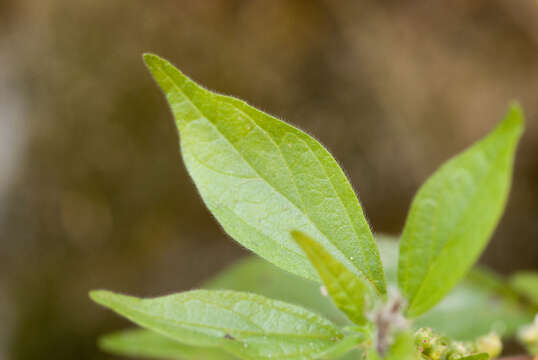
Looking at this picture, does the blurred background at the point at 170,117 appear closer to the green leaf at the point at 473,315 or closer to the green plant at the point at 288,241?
the green leaf at the point at 473,315

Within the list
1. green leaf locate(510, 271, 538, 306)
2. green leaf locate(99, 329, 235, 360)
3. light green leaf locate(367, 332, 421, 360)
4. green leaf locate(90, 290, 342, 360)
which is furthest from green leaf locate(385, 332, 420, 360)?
green leaf locate(510, 271, 538, 306)

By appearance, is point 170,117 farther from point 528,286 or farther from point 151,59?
point 151,59

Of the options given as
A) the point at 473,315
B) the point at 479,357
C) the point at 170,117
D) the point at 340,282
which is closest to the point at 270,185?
the point at 340,282

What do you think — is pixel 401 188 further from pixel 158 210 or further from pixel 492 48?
pixel 158 210

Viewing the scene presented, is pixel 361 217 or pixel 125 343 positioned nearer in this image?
pixel 361 217

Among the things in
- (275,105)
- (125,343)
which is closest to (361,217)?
(125,343)

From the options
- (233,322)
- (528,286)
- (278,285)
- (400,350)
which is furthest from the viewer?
(278,285)

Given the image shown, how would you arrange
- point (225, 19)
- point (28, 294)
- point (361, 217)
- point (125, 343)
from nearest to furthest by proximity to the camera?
point (361, 217)
point (125, 343)
point (28, 294)
point (225, 19)
